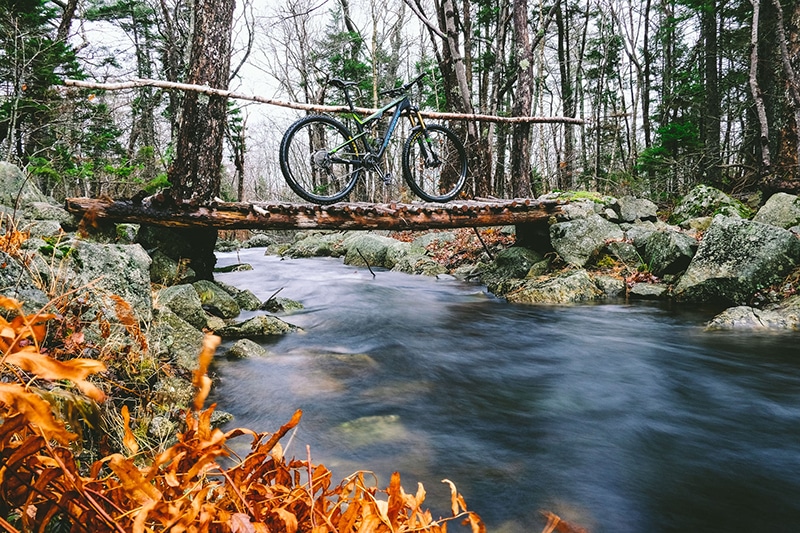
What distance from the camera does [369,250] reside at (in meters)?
14.1

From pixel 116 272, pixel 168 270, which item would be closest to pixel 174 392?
pixel 116 272

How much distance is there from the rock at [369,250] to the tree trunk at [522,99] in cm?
480

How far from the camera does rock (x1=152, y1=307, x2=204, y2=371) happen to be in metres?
3.52

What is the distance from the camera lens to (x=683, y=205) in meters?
10.2

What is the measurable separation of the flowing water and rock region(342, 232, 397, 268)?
6.88 metres

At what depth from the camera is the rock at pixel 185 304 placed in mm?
4938

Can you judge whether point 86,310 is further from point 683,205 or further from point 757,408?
point 683,205

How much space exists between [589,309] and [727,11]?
12590mm

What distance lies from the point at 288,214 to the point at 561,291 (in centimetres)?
469

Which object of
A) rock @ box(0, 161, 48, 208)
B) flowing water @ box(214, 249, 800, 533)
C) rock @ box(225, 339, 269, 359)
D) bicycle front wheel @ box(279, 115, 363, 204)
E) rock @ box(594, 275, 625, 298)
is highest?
bicycle front wheel @ box(279, 115, 363, 204)

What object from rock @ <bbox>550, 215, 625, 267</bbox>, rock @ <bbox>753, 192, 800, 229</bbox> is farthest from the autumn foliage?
rock @ <bbox>753, 192, 800, 229</bbox>

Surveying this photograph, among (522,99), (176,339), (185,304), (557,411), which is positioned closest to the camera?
(557,411)

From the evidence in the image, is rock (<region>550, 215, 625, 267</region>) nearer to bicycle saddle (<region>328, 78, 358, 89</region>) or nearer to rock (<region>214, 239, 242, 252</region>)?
bicycle saddle (<region>328, 78, 358, 89</region>)

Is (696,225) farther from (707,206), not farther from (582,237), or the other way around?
(582,237)
